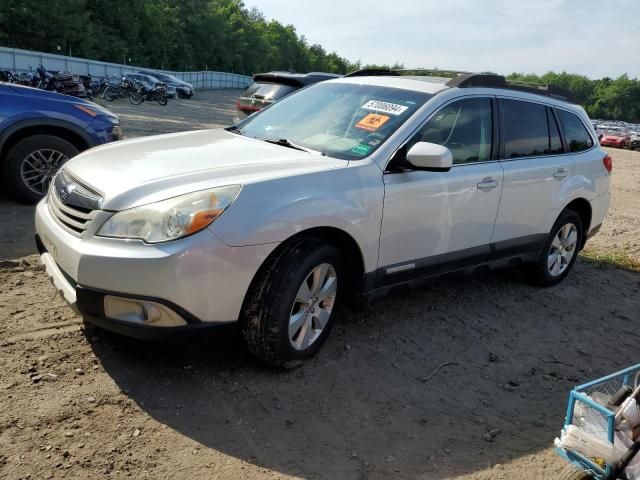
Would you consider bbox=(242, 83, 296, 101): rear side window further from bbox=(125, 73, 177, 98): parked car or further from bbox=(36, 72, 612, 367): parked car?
bbox=(125, 73, 177, 98): parked car

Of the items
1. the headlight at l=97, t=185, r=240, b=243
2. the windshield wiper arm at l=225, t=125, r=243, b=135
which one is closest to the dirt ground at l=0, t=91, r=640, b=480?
the headlight at l=97, t=185, r=240, b=243

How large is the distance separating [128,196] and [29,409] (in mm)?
1169

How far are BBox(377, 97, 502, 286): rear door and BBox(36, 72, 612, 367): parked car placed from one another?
12 mm

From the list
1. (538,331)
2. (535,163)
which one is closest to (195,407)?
(538,331)

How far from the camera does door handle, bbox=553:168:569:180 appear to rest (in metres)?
4.92

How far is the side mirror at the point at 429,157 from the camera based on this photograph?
3486 mm

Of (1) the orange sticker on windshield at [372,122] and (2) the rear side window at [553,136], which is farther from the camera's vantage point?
(2) the rear side window at [553,136]

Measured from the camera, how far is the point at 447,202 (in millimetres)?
3957

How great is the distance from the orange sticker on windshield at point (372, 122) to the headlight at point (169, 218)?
1.33 meters

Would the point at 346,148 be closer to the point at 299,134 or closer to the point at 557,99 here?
the point at 299,134

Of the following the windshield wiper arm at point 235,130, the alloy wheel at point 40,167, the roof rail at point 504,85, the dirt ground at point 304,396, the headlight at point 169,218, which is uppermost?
the roof rail at point 504,85

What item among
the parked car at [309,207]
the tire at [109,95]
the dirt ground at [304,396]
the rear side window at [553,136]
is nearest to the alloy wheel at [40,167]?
the dirt ground at [304,396]

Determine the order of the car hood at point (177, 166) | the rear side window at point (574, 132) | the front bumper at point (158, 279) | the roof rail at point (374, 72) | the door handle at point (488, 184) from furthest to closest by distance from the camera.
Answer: the rear side window at point (574, 132)
the roof rail at point (374, 72)
the door handle at point (488, 184)
the car hood at point (177, 166)
the front bumper at point (158, 279)

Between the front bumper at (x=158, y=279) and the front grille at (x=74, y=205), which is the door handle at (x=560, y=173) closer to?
the front bumper at (x=158, y=279)
